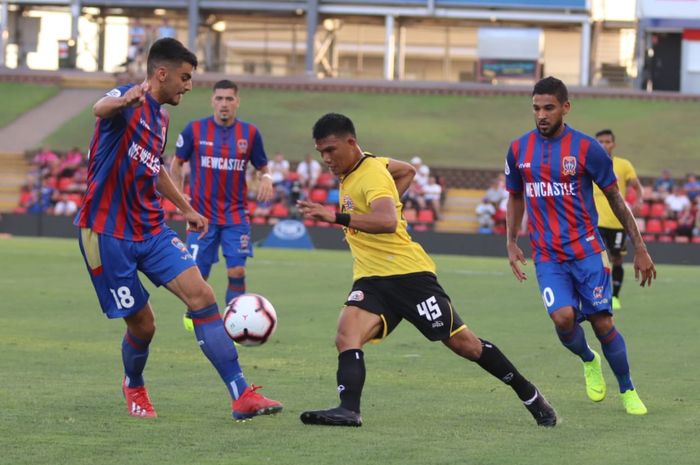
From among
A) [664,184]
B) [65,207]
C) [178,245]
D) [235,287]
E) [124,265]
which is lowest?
[65,207]

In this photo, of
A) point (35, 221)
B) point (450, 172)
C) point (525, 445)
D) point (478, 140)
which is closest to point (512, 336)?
point (525, 445)

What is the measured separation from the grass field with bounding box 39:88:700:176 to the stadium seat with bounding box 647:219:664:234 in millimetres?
7395

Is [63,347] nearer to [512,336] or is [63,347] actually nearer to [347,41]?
[512,336]

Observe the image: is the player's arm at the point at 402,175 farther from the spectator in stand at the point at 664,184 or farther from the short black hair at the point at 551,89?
the spectator in stand at the point at 664,184

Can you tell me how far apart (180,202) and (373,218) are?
58.0 inches

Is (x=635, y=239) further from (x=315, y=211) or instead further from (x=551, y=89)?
(x=315, y=211)

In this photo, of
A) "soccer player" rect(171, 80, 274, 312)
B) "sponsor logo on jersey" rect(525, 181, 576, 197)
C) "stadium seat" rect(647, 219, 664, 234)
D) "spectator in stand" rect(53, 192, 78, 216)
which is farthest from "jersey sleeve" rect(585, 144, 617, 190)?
"spectator in stand" rect(53, 192, 78, 216)

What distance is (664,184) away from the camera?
3538 centimetres

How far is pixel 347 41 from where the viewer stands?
61.9 metres

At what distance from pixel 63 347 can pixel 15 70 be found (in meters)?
44.4

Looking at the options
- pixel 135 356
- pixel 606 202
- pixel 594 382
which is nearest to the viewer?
pixel 135 356

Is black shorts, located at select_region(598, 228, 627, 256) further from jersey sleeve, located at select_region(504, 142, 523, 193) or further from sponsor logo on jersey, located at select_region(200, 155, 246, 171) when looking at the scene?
jersey sleeve, located at select_region(504, 142, 523, 193)

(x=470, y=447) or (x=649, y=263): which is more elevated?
(x=649, y=263)

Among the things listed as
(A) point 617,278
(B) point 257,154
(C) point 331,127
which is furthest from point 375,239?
(A) point 617,278
